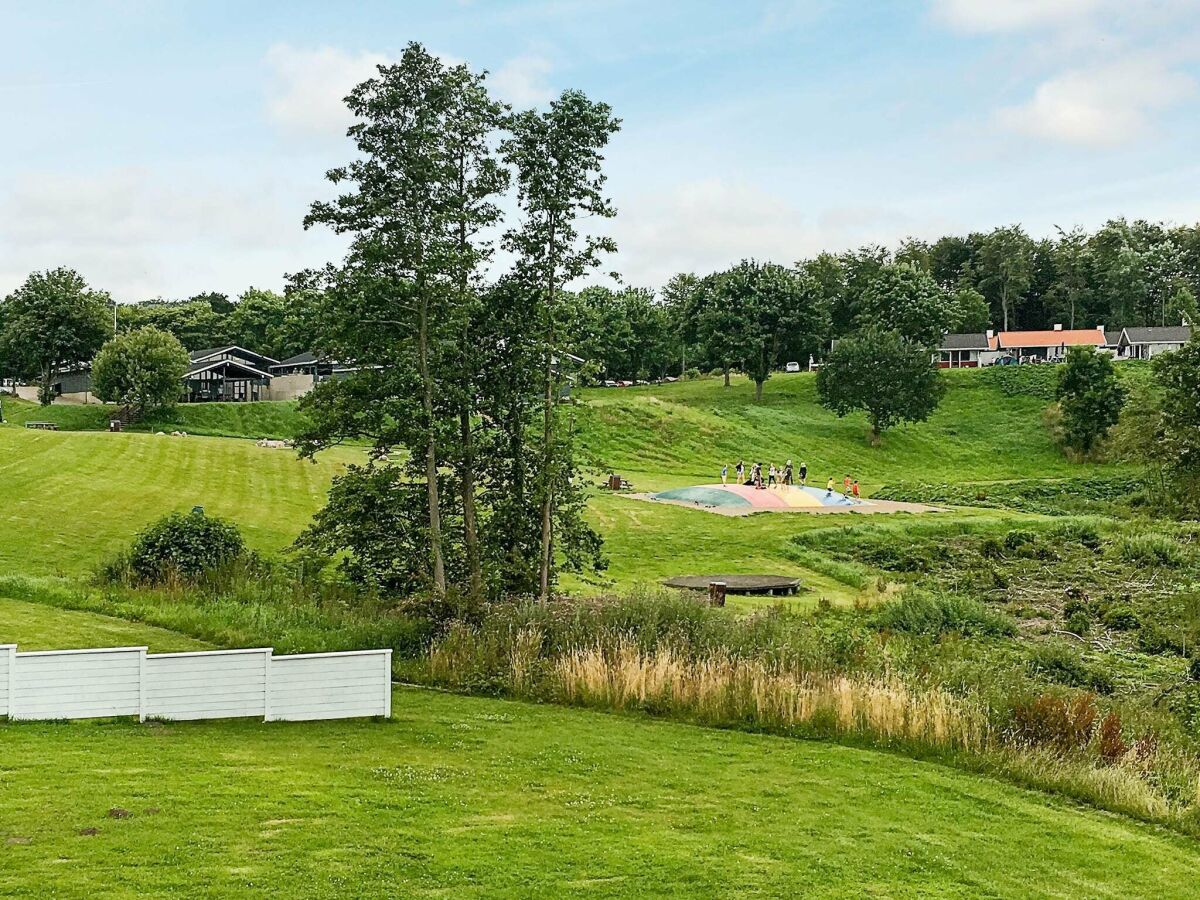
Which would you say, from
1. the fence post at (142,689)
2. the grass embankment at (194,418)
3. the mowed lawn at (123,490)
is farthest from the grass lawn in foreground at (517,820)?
the grass embankment at (194,418)

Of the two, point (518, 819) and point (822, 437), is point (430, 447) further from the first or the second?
point (822, 437)

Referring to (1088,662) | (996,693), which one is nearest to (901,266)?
(1088,662)

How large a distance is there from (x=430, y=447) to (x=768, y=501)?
26.5 metres

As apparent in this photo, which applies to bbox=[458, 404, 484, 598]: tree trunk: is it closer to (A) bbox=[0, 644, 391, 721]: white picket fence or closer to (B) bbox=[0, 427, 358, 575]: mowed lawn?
(A) bbox=[0, 644, 391, 721]: white picket fence

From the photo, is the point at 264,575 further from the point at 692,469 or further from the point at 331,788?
the point at 692,469

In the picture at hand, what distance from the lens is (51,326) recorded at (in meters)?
79.0

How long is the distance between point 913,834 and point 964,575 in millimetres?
21669

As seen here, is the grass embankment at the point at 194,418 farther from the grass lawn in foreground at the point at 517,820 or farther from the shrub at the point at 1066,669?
the grass lawn in foreground at the point at 517,820

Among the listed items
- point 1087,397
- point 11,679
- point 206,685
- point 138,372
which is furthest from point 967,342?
point 11,679

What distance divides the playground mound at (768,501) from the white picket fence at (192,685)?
28152mm

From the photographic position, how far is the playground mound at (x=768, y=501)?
139ft

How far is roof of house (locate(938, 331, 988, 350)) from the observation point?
100 m

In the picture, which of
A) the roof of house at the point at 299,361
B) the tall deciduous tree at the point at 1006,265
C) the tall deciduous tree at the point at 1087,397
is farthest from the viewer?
the tall deciduous tree at the point at 1006,265

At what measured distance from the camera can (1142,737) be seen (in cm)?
1419
